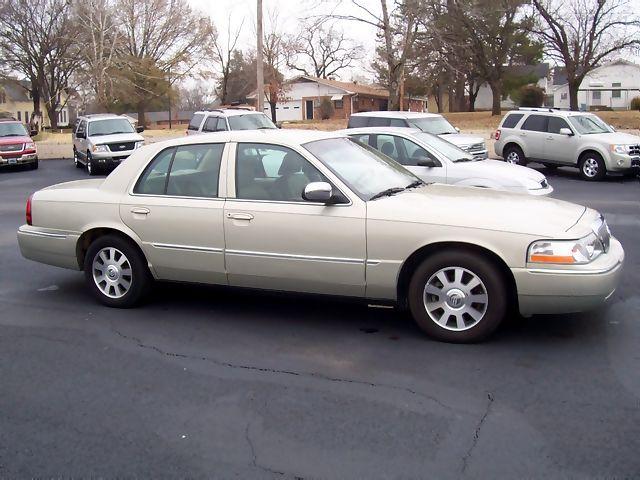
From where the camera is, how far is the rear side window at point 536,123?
19.0 m

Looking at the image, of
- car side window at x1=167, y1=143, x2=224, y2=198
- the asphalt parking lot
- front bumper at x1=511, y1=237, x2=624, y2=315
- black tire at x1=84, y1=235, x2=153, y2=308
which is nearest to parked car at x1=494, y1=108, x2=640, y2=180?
the asphalt parking lot

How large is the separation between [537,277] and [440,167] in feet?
18.4

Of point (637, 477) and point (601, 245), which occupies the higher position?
point (601, 245)

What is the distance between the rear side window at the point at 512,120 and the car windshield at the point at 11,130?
642 inches

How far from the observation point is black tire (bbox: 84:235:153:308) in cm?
623

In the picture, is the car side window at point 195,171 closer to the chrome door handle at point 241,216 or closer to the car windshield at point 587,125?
the chrome door handle at point 241,216

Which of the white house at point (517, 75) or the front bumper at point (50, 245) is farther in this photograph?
the white house at point (517, 75)

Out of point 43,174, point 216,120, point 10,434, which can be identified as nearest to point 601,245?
point 10,434

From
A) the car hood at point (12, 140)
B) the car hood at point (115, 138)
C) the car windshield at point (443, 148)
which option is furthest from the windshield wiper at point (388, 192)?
the car hood at point (12, 140)

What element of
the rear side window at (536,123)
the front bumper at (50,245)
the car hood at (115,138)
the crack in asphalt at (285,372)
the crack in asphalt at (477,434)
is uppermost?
the rear side window at (536,123)

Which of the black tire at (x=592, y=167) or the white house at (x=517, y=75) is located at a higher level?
the white house at (x=517, y=75)

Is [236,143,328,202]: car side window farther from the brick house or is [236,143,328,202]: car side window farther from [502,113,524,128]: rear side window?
the brick house

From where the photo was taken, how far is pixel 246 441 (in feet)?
12.5

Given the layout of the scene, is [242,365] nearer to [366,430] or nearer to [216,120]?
[366,430]
